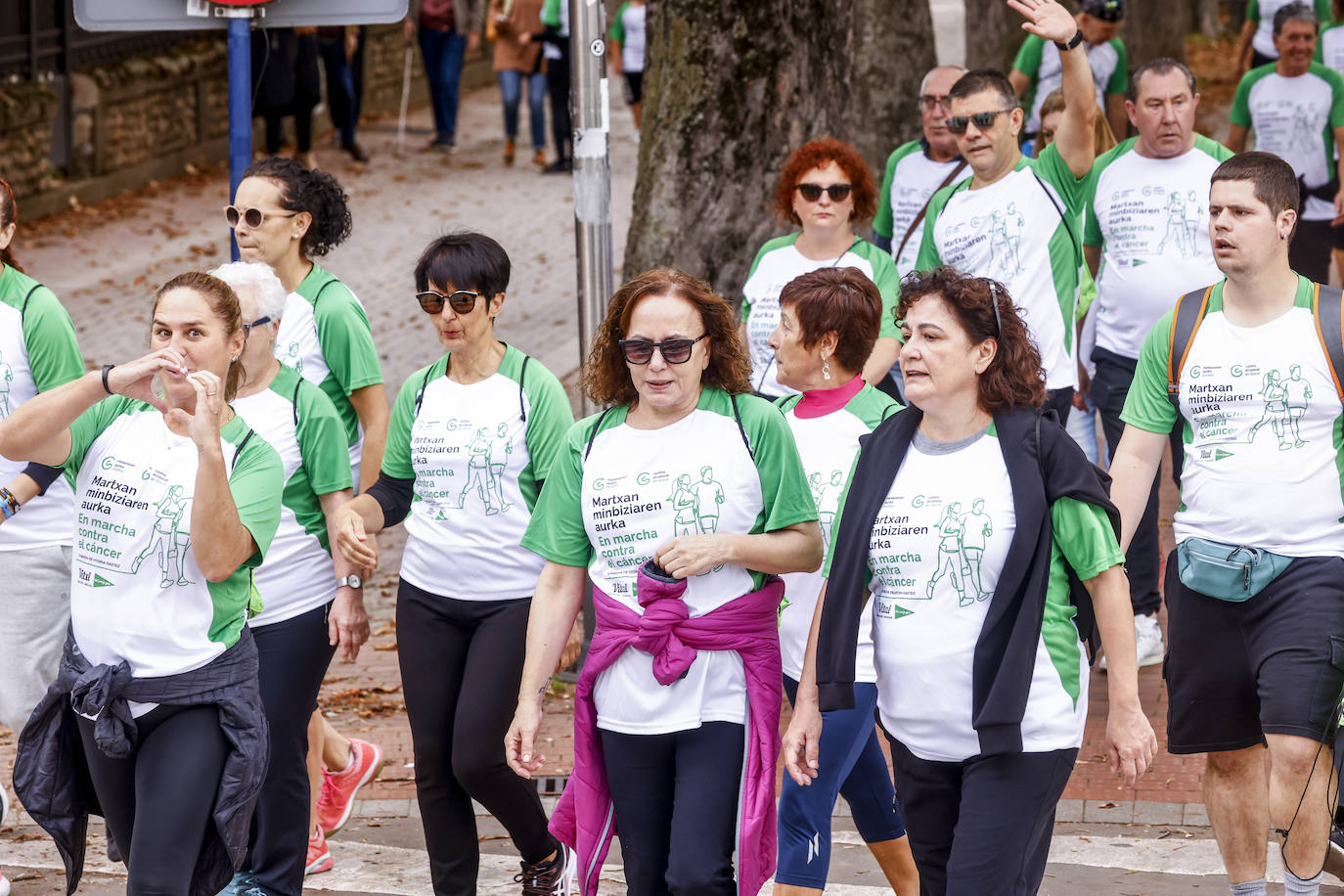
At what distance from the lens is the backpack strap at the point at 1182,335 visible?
4934 mm

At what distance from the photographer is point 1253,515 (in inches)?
190

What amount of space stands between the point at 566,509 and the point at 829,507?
0.81m

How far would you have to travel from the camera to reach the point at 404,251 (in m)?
16.5

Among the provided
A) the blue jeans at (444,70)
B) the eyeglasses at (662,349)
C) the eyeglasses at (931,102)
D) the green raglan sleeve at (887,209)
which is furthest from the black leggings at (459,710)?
the blue jeans at (444,70)

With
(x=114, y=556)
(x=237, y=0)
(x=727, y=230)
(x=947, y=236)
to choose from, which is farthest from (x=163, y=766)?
(x=727, y=230)

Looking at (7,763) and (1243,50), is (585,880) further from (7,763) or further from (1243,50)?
(1243,50)

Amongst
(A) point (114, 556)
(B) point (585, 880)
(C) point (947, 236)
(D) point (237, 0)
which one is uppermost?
(D) point (237, 0)

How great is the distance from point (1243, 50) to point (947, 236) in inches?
360

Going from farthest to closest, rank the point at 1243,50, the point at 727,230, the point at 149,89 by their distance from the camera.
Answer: the point at 149,89 < the point at 1243,50 < the point at 727,230

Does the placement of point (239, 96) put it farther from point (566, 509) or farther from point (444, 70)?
point (444, 70)

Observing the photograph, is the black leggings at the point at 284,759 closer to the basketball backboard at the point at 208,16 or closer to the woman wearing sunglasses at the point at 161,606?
the woman wearing sunglasses at the point at 161,606

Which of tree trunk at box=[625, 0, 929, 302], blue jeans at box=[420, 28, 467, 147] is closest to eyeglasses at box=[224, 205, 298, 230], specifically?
tree trunk at box=[625, 0, 929, 302]

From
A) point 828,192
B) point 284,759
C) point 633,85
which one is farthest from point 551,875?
point 633,85

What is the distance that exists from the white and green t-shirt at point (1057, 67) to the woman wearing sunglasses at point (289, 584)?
6.45 metres
